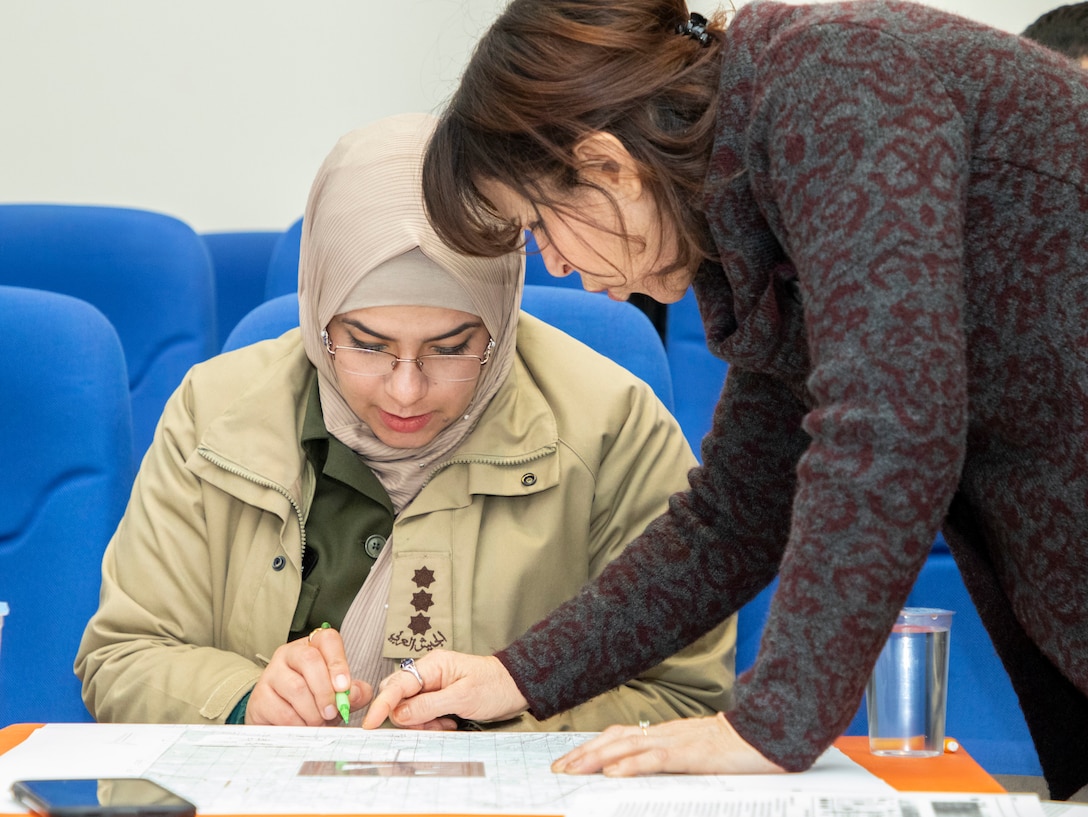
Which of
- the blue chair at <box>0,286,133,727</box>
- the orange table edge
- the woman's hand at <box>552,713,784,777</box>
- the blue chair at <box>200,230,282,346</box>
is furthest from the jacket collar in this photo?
the blue chair at <box>200,230,282,346</box>

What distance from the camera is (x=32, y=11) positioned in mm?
3299

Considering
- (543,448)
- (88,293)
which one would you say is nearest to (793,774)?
(543,448)

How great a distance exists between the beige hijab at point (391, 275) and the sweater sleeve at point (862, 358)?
26.5 inches

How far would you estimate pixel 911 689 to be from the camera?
3.23ft

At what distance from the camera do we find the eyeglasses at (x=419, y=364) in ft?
4.61

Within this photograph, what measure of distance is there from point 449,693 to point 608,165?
1.60 feet

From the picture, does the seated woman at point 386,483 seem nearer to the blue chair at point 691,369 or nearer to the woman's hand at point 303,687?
the woman's hand at point 303,687

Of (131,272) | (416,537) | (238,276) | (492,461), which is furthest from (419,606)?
(238,276)

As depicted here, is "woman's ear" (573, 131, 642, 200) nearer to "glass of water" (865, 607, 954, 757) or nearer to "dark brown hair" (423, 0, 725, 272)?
"dark brown hair" (423, 0, 725, 272)

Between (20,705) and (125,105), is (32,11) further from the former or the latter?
(20,705)

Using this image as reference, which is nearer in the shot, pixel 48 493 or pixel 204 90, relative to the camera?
pixel 48 493

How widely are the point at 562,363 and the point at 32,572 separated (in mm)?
685

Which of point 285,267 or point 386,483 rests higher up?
point 285,267

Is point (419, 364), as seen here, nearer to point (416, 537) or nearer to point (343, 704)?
point (416, 537)
